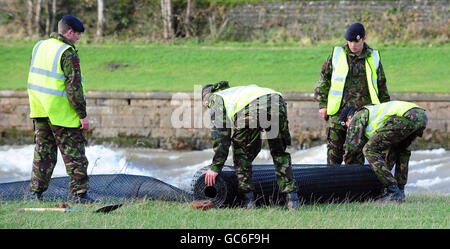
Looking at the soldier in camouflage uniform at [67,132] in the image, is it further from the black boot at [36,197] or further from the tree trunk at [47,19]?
the tree trunk at [47,19]

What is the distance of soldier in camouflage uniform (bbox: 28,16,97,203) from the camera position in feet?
23.4

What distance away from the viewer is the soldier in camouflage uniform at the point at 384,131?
7.54m

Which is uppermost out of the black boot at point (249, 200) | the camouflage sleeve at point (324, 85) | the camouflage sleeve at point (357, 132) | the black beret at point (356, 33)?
the black beret at point (356, 33)

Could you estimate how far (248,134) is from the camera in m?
6.83

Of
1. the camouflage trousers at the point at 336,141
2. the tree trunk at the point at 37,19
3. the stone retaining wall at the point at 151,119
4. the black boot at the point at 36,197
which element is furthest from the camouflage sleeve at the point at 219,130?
the tree trunk at the point at 37,19

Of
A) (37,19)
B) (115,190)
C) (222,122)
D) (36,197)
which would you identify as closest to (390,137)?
(222,122)

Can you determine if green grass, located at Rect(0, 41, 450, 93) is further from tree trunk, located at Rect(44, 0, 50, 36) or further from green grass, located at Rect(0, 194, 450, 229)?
green grass, located at Rect(0, 194, 450, 229)

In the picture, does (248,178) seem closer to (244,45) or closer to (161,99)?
(161,99)

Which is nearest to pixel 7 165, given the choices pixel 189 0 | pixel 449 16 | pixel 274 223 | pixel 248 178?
pixel 248 178

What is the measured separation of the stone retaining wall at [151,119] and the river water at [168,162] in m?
0.33

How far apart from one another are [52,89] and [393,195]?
378cm

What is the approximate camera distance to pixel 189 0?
82.3ft

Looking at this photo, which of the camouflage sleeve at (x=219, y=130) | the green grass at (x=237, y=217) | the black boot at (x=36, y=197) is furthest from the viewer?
the black boot at (x=36, y=197)

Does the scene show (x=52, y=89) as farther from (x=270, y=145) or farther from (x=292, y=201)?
(x=292, y=201)
